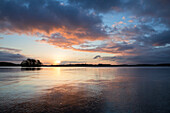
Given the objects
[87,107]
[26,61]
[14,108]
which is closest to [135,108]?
[87,107]

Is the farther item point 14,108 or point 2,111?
point 14,108

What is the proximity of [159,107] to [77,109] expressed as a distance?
5717mm

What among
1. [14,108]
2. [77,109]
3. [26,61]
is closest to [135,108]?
[77,109]

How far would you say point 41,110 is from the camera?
8.07m

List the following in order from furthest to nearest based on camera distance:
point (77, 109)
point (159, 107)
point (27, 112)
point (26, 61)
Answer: point (26, 61), point (159, 107), point (77, 109), point (27, 112)

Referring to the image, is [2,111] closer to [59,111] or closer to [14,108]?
[14,108]

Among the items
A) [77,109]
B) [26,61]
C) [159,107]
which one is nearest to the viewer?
[77,109]

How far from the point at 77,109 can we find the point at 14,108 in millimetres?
4155

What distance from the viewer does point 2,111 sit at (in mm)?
7824

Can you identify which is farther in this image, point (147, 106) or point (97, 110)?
point (147, 106)

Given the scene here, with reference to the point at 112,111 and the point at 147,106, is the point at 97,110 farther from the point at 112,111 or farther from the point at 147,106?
the point at 147,106

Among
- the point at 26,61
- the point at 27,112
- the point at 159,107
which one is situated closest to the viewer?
the point at 27,112

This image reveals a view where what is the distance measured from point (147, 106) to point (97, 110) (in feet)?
12.4

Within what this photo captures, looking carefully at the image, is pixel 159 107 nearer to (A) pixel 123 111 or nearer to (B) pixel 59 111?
(A) pixel 123 111
